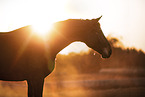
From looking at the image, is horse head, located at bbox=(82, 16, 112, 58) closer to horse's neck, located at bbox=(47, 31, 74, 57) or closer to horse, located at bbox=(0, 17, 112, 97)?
horse, located at bbox=(0, 17, 112, 97)

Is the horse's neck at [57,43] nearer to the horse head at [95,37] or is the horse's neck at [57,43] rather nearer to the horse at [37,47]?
the horse at [37,47]

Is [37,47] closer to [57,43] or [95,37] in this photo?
[57,43]

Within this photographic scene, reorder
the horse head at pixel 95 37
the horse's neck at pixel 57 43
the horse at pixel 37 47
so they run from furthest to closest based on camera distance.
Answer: the horse head at pixel 95 37 < the horse's neck at pixel 57 43 < the horse at pixel 37 47

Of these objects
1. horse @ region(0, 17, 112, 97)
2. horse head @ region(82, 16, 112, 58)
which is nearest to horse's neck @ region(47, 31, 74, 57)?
horse @ region(0, 17, 112, 97)

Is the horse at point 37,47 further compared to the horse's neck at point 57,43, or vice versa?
the horse's neck at point 57,43

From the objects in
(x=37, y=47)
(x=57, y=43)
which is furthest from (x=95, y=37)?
(x=37, y=47)

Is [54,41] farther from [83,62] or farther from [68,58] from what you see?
[68,58]

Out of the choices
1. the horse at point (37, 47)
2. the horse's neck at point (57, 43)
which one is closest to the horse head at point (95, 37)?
the horse at point (37, 47)

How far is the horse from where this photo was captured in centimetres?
604

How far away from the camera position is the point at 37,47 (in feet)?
20.2

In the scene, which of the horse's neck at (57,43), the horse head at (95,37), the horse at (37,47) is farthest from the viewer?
the horse head at (95,37)

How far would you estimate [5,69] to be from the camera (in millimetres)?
6156

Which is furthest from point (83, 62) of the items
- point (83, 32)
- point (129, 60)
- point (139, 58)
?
point (83, 32)

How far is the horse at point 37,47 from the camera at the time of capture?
19.8 ft
